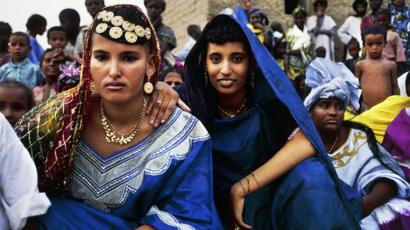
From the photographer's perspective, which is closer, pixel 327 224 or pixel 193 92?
pixel 327 224

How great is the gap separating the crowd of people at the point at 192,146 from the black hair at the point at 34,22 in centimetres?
454

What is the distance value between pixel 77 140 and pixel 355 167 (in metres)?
2.19

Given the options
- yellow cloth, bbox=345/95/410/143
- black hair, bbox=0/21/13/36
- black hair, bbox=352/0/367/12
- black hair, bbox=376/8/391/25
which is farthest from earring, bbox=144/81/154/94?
black hair, bbox=352/0/367/12

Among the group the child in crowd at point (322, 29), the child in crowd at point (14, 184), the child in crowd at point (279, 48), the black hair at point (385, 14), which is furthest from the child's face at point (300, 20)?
the child in crowd at point (14, 184)

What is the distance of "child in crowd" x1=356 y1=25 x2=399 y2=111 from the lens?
25.3ft

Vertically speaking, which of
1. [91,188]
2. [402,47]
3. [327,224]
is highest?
[91,188]

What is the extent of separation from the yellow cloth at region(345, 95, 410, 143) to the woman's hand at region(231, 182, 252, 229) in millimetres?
2301

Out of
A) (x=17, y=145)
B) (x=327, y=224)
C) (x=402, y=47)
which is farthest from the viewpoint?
(x=402, y=47)

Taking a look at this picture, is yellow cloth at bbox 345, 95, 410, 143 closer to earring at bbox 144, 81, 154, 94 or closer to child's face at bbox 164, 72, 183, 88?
child's face at bbox 164, 72, 183, 88

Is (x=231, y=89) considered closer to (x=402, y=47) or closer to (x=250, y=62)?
(x=250, y=62)

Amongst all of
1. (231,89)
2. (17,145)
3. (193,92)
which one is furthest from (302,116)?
(17,145)

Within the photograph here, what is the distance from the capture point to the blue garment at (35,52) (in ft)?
25.6

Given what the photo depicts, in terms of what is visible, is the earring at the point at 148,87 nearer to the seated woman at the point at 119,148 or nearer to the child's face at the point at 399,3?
the seated woman at the point at 119,148

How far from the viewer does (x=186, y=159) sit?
308 cm
